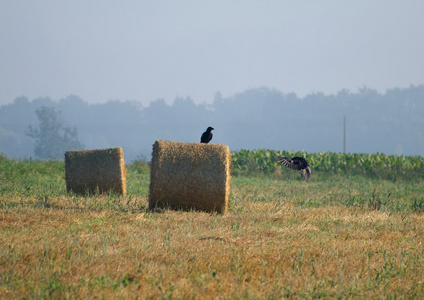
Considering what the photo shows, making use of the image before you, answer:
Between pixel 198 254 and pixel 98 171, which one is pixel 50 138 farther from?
pixel 198 254

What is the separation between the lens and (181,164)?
1069 centimetres

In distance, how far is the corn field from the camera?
29.2 m

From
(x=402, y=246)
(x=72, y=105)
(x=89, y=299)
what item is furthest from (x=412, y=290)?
(x=72, y=105)

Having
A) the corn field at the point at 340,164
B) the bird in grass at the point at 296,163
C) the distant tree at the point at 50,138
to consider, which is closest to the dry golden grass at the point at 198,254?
the bird in grass at the point at 296,163

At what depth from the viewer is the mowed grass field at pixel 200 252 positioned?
218 inches

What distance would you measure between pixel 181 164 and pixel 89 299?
583cm

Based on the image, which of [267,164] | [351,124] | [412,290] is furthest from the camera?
[351,124]

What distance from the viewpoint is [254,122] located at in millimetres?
169000

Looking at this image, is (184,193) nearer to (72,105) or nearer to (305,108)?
(305,108)

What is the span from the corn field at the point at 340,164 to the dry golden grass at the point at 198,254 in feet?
61.2

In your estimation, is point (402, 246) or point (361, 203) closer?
point (402, 246)

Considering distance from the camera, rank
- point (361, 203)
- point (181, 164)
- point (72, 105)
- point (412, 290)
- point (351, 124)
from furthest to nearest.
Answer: point (72, 105) < point (351, 124) < point (361, 203) < point (181, 164) < point (412, 290)

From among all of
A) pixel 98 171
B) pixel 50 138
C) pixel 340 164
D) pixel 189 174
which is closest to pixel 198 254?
pixel 189 174

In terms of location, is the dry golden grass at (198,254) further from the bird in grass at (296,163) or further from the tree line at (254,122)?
the tree line at (254,122)
